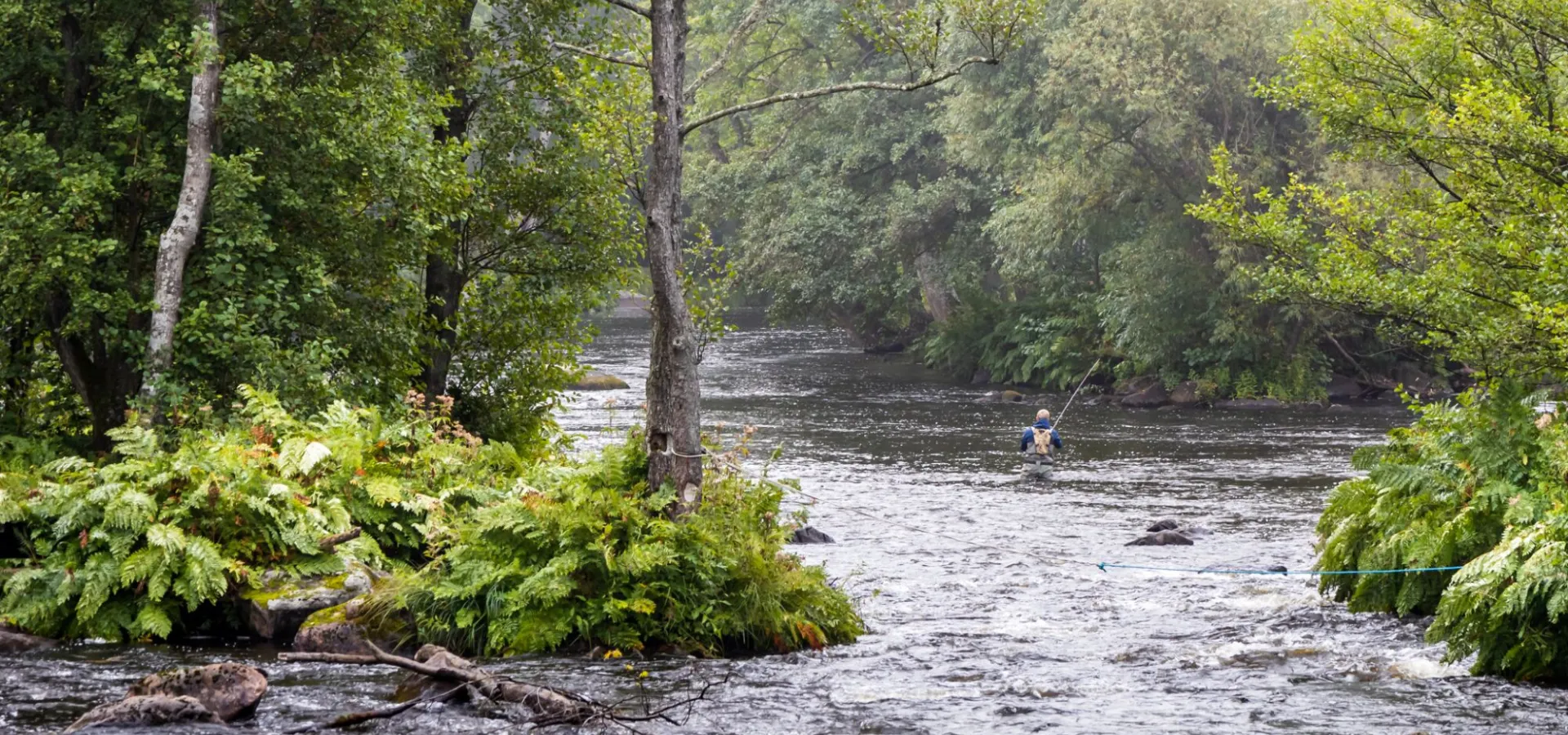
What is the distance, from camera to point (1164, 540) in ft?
63.0

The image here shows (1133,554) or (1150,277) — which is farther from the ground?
(1150,277)

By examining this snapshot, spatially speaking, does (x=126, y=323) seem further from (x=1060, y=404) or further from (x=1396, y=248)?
(x=1060, y=404)

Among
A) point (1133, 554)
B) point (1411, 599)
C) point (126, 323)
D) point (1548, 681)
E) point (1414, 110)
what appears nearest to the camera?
point (1548, 681)

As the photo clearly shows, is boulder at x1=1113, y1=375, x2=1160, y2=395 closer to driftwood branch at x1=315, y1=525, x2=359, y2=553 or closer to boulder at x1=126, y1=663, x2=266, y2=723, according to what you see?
driftwood branch at x1=315, y1=525, x2=359, y2=553

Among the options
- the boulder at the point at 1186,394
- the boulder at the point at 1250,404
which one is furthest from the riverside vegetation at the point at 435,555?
the boulder at the point at 1186,394

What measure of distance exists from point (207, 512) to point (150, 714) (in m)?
3.63

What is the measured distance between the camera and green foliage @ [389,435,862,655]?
12.3 meters

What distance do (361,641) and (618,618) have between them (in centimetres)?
197

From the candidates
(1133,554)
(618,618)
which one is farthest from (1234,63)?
(618,618)

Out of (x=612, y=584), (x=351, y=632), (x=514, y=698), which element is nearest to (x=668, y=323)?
(x=612, y=584)

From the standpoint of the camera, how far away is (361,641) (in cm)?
1207

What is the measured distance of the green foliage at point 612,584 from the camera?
40.4 ft

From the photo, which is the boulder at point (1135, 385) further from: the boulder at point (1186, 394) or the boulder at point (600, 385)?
the boulder at point (600, 385)

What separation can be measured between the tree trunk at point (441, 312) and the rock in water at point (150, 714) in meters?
10.7
